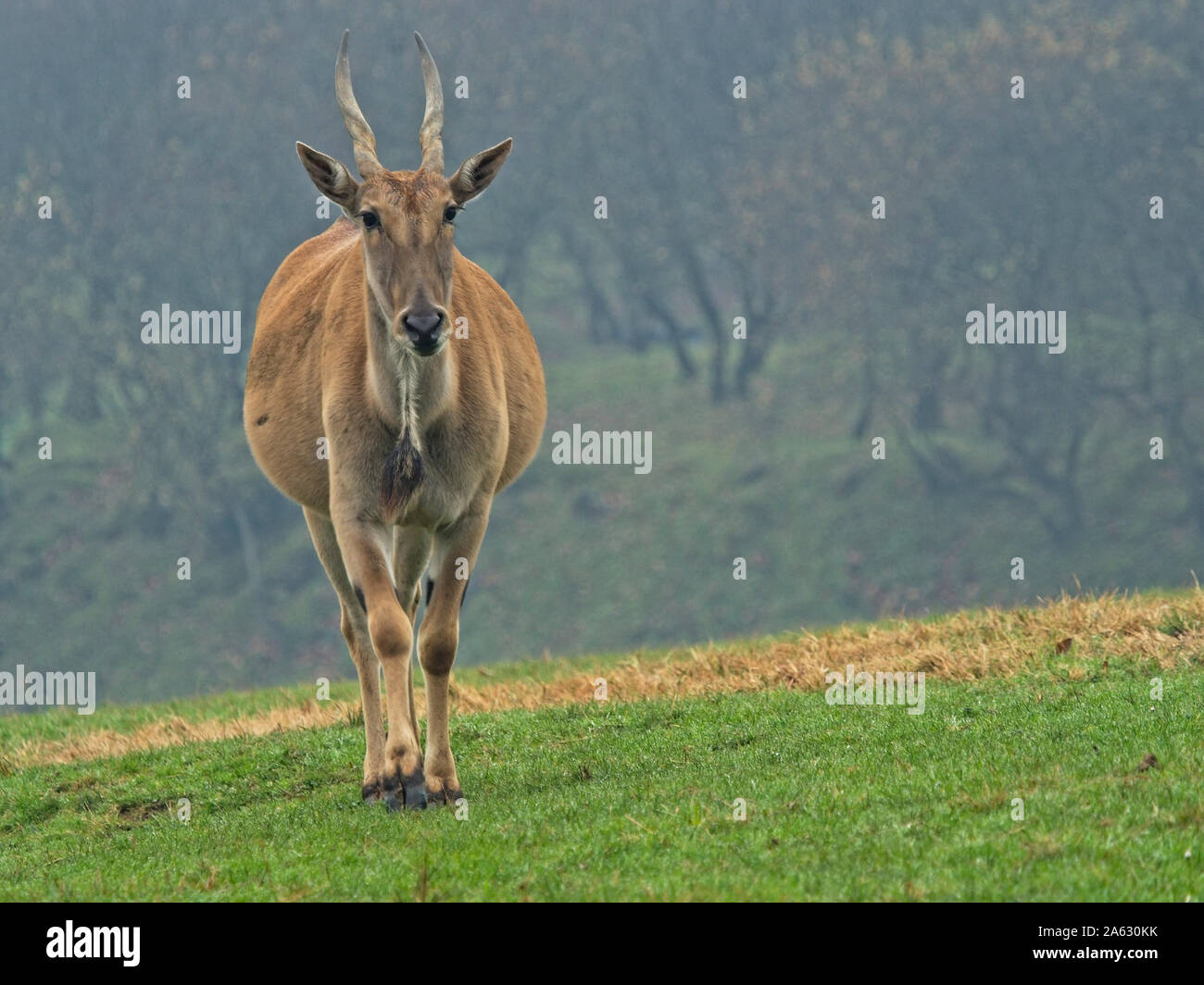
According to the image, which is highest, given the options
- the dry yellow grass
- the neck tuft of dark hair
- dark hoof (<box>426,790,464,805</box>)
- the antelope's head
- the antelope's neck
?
the antelope's head

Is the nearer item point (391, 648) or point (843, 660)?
point (391, 648)

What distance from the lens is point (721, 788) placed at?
8.67 meters

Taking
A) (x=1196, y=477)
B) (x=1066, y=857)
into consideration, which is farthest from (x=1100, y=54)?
(x=1066, y=857)

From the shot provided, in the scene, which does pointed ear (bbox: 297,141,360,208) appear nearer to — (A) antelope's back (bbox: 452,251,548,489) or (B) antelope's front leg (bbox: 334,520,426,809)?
(A) antelope's back (bbox: 452,251,548,489)

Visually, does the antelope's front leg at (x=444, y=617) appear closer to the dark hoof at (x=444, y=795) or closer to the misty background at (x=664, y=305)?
the dark hoof at (x=444, y=795)

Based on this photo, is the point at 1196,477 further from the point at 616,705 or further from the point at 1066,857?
the point at 1066,857

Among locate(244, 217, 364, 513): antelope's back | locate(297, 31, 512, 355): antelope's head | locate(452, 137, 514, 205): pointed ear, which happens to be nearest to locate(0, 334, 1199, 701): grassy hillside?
locate(244, 217, 364, 513): antelope's back

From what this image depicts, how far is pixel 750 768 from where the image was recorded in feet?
30.6

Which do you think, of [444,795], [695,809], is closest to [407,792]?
[444,795]

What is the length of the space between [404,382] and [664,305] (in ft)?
154

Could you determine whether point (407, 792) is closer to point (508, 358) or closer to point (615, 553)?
point (508, 358)

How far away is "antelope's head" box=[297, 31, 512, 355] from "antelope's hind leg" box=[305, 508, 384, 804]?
6.88 feet

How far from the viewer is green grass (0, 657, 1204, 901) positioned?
671cm

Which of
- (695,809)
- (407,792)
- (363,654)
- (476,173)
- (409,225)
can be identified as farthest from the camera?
(363,654)
